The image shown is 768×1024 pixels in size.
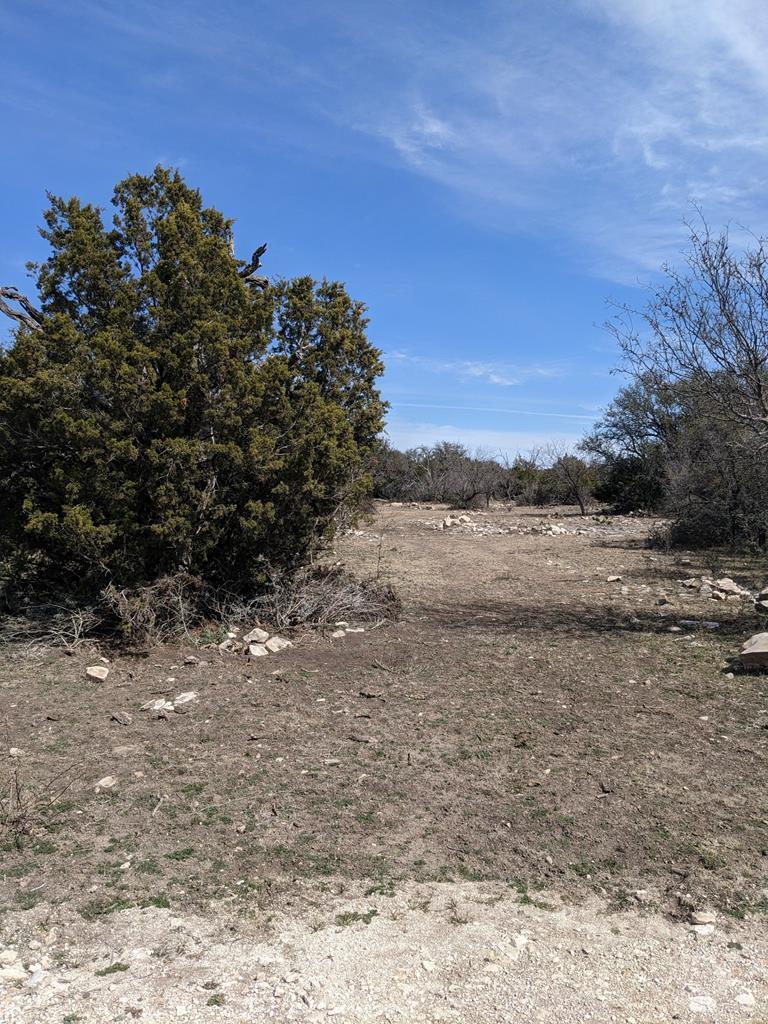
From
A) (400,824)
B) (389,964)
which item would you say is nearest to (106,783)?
(400,824)

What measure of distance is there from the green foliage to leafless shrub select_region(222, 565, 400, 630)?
11.6 inches

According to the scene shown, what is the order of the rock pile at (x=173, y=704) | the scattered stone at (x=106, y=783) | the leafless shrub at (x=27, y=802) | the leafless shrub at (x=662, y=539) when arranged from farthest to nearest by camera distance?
1. the leafless shrub at (x=662, y=539)
2. the rock pile at (x=173, y=704)
3. the scattered stone at (x=106, y=783)
4. the leafless shrub at (x=27, y=802)

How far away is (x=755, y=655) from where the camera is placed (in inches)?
263

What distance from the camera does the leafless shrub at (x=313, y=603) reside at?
324 inches

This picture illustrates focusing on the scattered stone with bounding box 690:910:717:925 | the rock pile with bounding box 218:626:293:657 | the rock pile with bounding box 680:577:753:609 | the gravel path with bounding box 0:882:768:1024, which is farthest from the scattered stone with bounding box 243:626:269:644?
the rock pile with bounding box 680:577:753:609

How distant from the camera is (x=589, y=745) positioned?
17.0 feet

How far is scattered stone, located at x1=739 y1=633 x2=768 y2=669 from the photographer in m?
6.66

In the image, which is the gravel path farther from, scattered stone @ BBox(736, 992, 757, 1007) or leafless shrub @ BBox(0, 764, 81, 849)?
leafless shrub @ BBox(0, 764, 81, 849)

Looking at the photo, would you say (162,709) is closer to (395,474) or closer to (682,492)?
(682,492)

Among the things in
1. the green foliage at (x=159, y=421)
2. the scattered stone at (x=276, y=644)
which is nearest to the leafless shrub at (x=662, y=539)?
the green foliage at (x=159, y=421)

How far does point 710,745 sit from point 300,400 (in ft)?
17.2

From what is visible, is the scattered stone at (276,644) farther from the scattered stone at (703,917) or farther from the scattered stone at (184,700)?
the scattered stone at (703,917)

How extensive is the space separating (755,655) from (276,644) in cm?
451

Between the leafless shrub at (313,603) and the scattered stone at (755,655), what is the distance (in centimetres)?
382
